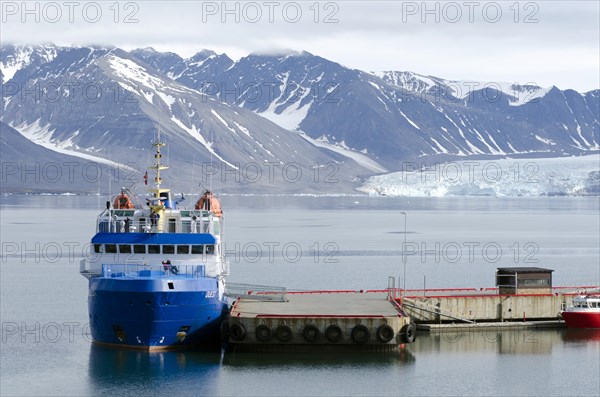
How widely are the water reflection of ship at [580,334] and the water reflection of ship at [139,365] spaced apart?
774 inches

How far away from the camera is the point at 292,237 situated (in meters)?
163

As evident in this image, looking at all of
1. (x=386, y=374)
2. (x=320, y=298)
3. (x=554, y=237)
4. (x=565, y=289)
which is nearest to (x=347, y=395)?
(x=386, y=374)

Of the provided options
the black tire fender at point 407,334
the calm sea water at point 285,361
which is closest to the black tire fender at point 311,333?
the calm sea water at point 285,361

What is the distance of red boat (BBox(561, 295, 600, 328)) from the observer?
2744 inches

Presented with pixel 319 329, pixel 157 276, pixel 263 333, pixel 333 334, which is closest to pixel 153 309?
pixel 157 276

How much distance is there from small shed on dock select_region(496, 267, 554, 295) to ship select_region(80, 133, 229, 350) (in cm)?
1729

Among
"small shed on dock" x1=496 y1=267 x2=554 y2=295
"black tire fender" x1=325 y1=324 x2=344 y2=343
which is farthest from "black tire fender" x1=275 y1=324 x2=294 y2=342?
"small shed on dock" x1=496 y1=267 x2=554 y2=295

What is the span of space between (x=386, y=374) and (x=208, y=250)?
11.2 m

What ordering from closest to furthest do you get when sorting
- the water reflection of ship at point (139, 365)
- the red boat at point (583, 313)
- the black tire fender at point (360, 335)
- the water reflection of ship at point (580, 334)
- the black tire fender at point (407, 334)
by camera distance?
the water reflection of ship at point (139, 365), the black tire fender at point (360, 335), the black tire fender at point (407, 334), the water reflection of ship at point (580, 334), the red boat at point (583, 313)

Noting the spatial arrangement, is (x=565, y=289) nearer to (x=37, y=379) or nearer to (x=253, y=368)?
(x=253, y=368)

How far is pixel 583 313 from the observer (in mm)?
69625

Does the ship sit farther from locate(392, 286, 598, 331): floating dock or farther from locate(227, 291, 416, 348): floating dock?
locate(392, 286, 598, 331): floating dock

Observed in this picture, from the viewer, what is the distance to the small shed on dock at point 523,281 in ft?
234

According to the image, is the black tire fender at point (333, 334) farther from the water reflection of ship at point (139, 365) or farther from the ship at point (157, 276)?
the ship at point (157, 276)
